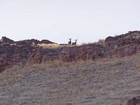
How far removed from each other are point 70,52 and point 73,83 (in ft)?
34.4

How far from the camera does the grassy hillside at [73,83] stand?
1994 centimetres

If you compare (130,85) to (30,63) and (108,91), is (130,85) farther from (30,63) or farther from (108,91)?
(30,63)

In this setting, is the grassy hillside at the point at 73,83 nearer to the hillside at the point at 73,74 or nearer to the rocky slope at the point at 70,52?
the hillside at the point at 73,74

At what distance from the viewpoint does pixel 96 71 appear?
26.4 m

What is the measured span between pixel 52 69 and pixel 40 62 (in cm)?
446

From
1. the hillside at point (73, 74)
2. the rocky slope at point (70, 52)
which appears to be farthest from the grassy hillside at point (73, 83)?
the rocky slope at point (70, 52)

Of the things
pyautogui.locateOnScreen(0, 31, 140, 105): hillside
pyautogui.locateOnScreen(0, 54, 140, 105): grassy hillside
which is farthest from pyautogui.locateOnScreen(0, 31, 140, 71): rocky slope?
pyautogui.locateOnScreen(0, 54, 140, 105): grassy hillside

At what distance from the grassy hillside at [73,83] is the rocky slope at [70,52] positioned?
221 cm

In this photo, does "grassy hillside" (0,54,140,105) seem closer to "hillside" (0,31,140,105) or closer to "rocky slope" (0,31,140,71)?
"hillside" (0,31,140,105)

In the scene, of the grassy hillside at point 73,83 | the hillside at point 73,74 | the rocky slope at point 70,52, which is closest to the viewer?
the grassy hillside at point 73,83

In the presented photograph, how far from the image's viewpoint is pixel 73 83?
78.5 ft

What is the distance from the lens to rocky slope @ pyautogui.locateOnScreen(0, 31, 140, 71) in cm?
3262

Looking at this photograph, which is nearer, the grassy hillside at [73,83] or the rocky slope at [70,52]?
the grassy hillside at [73,83]

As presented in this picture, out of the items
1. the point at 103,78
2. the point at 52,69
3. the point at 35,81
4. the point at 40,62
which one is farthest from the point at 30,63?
the point at 103,78
